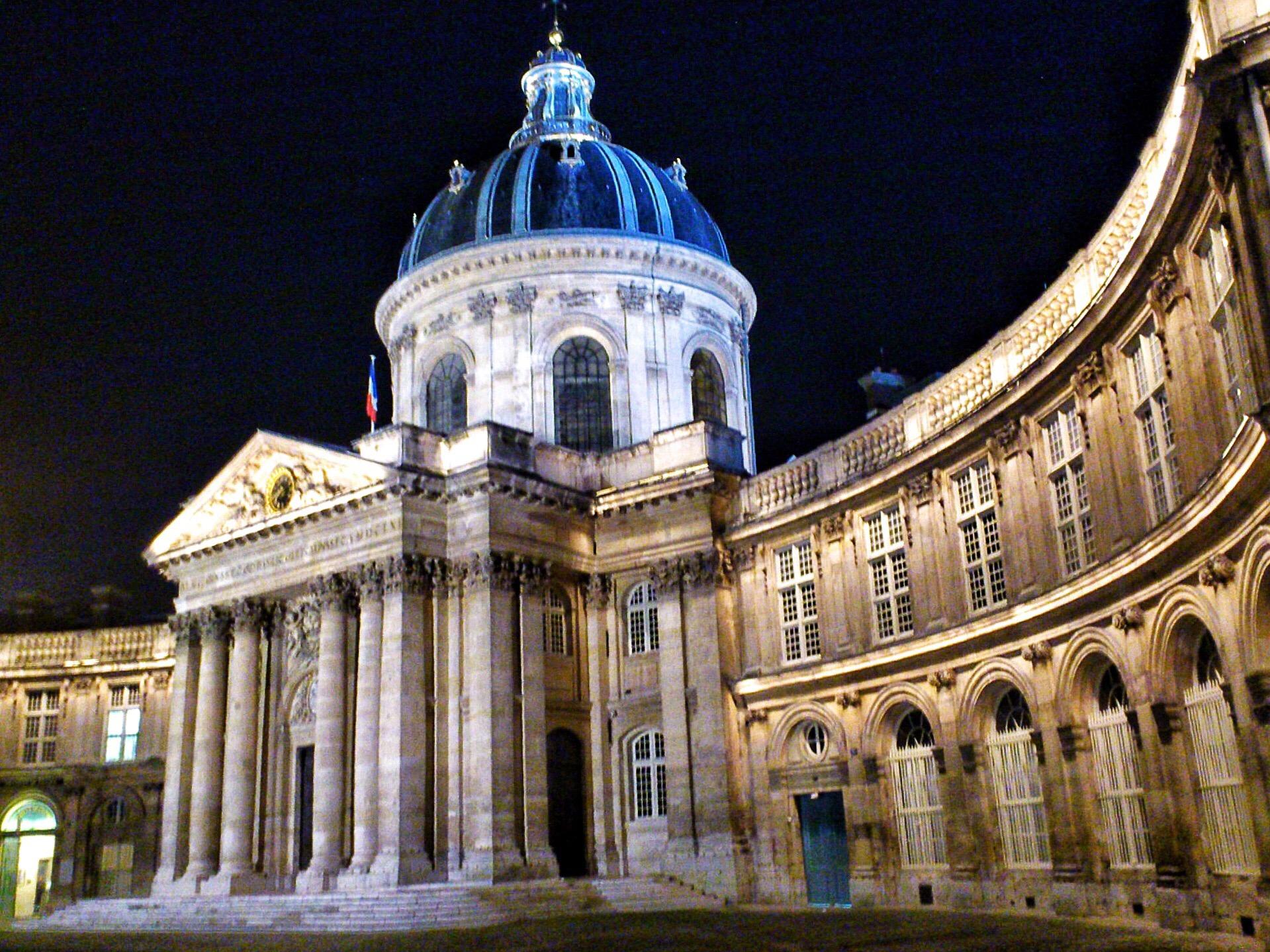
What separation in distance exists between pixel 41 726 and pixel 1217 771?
133 feet

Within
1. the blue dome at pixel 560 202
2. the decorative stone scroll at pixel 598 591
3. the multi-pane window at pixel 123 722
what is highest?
the blue dome at pixel 560 202

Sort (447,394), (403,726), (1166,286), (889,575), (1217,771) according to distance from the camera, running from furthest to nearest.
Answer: (447,394) < (403,726) < (889,575) < (1217,771) < (1166,286)

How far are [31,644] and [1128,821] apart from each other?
3907cm

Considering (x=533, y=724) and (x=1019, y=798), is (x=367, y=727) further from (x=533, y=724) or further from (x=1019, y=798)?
(x=1019, y=798)

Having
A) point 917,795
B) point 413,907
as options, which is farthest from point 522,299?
point 917,795

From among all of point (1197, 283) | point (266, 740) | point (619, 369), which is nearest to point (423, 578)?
point (266, 740)

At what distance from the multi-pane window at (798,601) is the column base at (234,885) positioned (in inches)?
601

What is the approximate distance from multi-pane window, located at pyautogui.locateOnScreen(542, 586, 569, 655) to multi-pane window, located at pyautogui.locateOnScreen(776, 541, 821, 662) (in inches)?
241

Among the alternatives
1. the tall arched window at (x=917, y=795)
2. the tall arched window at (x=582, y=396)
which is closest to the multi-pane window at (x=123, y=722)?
the tall arched window at (x=582, y=396)

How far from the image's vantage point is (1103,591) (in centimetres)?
2039

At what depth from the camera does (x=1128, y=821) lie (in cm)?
2059

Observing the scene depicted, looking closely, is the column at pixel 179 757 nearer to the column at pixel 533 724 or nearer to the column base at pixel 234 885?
the column base at pixel 234 885

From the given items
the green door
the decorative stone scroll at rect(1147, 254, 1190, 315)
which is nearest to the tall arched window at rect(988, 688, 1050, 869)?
the decorative stone scroll at rect(1147, 254, 1190, 315)

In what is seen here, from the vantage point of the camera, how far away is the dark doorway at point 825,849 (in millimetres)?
28781
